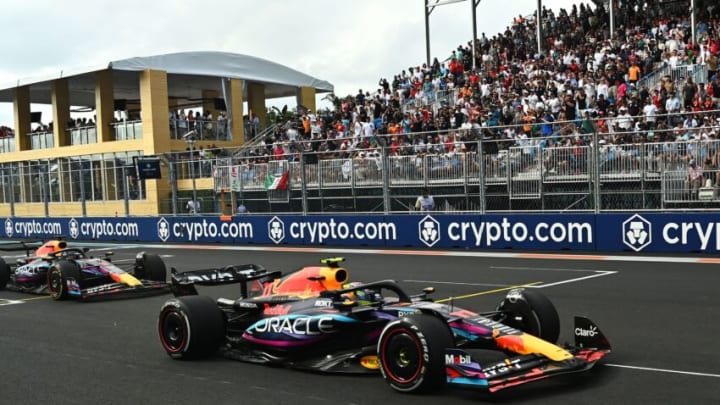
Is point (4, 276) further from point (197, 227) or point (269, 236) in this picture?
point (197, 227)

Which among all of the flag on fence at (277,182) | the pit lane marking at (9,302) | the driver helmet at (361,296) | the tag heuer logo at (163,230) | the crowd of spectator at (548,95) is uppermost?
the crowd of spectator at (548,95)

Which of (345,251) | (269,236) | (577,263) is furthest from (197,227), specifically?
(577,263)

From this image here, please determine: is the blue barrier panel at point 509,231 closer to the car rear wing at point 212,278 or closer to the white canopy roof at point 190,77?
the car rear wing at point 212,278

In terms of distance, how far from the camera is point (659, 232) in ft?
58.4

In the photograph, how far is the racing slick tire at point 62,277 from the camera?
13398mm

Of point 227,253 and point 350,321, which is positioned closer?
point 350,321

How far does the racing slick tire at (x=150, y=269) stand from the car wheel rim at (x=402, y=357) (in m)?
8.37

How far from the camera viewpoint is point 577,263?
16.5 meters

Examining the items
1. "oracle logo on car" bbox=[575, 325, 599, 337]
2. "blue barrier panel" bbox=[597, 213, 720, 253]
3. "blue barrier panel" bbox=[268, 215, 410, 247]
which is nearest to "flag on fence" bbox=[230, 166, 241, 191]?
"blue barrier panel" bbox=[268, 215, 410, 247]

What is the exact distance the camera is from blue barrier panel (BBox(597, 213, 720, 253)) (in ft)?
56.6

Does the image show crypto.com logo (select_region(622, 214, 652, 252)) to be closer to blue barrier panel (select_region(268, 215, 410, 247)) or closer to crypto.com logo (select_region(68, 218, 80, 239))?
blue barrier panel (select_region(268, 215, 410, 247))

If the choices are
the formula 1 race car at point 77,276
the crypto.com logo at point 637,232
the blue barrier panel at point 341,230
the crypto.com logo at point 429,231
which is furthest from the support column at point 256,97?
the formula 1 race car at point 77,276

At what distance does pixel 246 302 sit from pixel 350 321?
5.01ft

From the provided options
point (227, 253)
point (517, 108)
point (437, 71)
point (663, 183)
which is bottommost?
point (227, 253)
